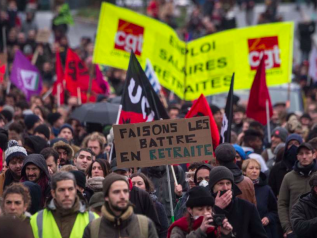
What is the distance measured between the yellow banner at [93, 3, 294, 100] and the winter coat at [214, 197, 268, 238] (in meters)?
8.27

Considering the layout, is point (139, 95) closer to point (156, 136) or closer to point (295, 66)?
point (156, 136)

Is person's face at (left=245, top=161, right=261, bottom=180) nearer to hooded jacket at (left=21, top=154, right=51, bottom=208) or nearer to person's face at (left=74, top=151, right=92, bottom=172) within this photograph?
person's face at (left=74, top=151, right=92, bottom=172)

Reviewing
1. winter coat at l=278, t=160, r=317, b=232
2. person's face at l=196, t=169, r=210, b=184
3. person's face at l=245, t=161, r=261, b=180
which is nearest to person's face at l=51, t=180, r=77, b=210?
person's face at l=196, t=169, r=210, b=184

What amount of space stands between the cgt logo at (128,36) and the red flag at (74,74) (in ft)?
6.37

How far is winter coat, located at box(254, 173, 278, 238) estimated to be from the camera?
36.3ft

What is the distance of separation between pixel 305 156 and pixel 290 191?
17.0 inches

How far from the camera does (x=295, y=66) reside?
2942 cm

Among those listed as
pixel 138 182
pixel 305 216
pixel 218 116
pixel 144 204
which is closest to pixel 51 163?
pixel 138 182

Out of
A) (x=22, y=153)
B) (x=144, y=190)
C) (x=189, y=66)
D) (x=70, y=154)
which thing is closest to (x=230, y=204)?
(x=144, y=190)

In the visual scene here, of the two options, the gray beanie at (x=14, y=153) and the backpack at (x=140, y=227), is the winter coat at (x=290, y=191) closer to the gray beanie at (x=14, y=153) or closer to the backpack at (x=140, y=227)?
the gray beanie at (x=14, y=153)

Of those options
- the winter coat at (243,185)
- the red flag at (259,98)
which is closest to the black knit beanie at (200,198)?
the winter coat at (243,185)

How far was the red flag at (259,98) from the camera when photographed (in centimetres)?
1544

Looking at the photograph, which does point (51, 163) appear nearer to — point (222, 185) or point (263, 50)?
point (222, 185)

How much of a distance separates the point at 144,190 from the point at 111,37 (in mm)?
8307
